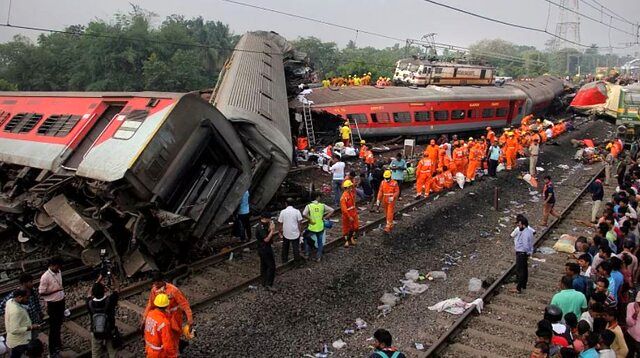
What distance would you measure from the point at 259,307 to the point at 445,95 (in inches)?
684

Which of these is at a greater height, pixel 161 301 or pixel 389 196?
pixel 161 301

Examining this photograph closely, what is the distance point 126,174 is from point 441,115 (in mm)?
17430

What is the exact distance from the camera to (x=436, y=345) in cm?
656

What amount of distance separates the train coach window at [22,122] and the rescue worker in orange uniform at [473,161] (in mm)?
11764

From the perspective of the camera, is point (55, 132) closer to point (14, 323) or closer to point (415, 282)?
point (14, 323)

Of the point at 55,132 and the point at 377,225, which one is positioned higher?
the point at 55,132

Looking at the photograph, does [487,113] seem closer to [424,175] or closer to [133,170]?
[424,175]

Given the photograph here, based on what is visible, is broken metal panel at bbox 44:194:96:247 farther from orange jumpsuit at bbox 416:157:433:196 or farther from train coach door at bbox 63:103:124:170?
orange jumpsuit at bbox 416:157:433:196

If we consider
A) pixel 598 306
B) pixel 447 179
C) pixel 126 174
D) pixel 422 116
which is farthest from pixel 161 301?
pixel 422 116

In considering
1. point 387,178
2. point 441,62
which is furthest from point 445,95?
point 387,178

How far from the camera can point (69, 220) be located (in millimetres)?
7578

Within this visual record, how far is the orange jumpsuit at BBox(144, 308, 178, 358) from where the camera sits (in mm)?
5375

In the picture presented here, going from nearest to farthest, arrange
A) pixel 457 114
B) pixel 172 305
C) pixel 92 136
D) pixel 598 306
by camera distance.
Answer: pixel 598 306 → pixel 172 305 → pixel 92 136 → pixel 457 114

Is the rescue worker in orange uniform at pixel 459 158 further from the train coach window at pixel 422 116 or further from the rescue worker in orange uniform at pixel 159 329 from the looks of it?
the rescue worker in orange uniform at pixel 159 329
